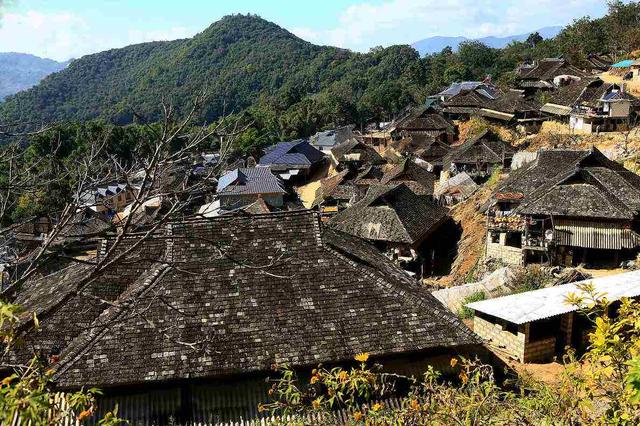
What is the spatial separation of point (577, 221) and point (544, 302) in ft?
27.9

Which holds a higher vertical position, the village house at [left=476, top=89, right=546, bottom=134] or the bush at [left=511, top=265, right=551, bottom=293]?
the village house at [left=476, top=89, right=546, bottom=134]

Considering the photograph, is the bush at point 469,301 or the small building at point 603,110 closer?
the bush at point 469,301

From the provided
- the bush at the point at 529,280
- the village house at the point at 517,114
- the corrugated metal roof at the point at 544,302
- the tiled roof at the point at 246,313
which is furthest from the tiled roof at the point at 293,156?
the tiled roof at the point at 246,313

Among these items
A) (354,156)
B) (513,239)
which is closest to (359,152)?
(354,156)

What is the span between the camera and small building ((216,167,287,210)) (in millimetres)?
46300

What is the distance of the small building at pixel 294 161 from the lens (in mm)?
A: 62000

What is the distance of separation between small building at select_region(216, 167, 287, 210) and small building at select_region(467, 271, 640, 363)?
104 feet

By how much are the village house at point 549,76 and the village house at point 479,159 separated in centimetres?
2085

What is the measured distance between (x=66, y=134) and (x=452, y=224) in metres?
56.4

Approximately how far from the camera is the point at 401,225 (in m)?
28.6

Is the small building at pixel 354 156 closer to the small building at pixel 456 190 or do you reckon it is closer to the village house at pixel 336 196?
the village house at pixel 336 196

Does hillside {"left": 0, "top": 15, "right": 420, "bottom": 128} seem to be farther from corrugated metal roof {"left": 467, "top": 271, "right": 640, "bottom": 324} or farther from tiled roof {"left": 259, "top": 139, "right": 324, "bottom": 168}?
corrugated metal roof {"left": 467, "top": 271, "right": 640, "bottom": 324}

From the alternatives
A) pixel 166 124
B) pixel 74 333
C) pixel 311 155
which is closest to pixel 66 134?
pixel 311 155

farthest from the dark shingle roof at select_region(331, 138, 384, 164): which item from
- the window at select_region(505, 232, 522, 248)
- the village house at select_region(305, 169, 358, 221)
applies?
the window at select_region(505, 232, 522, 248)
